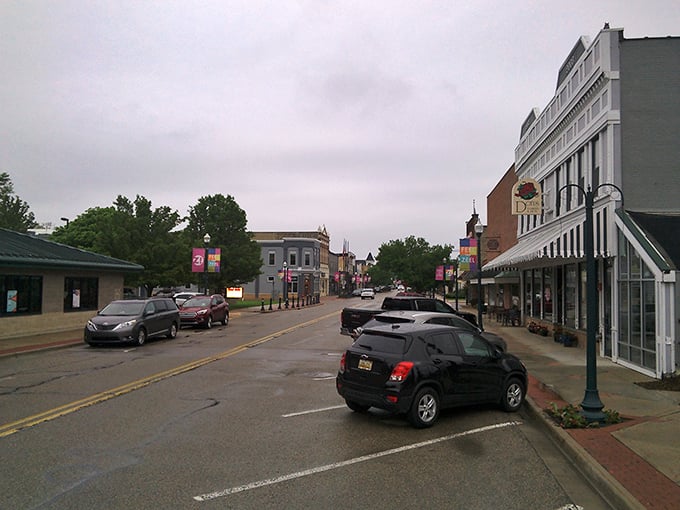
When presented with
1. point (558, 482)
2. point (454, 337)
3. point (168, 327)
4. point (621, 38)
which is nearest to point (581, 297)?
point (621, 38)

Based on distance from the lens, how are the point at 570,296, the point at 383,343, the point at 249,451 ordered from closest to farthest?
the point at 249,451, the point at 383,343, the point at 570,296

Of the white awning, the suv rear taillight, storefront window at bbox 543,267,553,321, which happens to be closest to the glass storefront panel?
the white awning

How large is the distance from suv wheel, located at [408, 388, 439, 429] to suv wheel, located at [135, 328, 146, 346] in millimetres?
13661

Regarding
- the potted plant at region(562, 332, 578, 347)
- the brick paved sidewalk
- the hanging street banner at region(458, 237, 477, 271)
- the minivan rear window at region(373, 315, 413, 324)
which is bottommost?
the brick paved sidewalk

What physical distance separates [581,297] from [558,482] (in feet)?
44.9

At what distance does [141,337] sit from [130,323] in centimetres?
74

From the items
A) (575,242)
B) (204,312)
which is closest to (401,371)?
(575,242)

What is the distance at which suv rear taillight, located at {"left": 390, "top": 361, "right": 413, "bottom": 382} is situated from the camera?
8.23 meters

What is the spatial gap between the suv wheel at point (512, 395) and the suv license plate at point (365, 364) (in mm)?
2686

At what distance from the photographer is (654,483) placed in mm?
5906

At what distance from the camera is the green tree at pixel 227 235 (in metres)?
53.0

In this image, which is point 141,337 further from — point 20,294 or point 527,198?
point 527,198

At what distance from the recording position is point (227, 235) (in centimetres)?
5516

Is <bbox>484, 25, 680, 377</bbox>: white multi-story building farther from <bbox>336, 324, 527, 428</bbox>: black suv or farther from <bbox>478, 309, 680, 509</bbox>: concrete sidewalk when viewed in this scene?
<bbox>336, 324, 527, 428</bbox>: black suv
